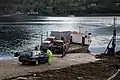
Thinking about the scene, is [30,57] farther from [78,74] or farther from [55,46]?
[55,46]

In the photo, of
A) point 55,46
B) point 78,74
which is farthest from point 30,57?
point 55,46

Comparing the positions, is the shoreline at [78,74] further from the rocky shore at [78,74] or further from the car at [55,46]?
Answer: the car at [55,46]

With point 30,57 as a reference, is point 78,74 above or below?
below

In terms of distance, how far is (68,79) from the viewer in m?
28.2

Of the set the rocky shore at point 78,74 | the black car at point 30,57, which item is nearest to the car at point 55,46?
the black car at point 30,57

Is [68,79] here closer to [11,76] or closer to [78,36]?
[11,76]

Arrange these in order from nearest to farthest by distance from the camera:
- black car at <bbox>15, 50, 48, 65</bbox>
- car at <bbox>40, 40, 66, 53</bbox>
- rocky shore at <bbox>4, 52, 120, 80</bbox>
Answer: rocky shore at <bbox>4, 52, 120, 80</bbox>, black car at <bbox>15, 50, 48, 65</bbox>, car at <bbox>40, 40, 66, 53</bbox>

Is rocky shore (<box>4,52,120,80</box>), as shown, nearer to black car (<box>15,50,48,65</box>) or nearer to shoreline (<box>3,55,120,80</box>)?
shoreline (<box>3,55,120,80</box>)

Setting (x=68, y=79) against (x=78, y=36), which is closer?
(x=68, y=79)

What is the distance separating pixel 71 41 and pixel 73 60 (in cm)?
2833

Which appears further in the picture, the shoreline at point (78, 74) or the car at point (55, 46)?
the car at point (55, 46)

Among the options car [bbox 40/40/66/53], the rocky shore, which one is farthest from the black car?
car [bbox 40/40/66/53]

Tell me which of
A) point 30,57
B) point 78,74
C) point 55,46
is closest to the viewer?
point 78,74

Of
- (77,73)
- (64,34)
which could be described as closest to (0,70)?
(77,73)
